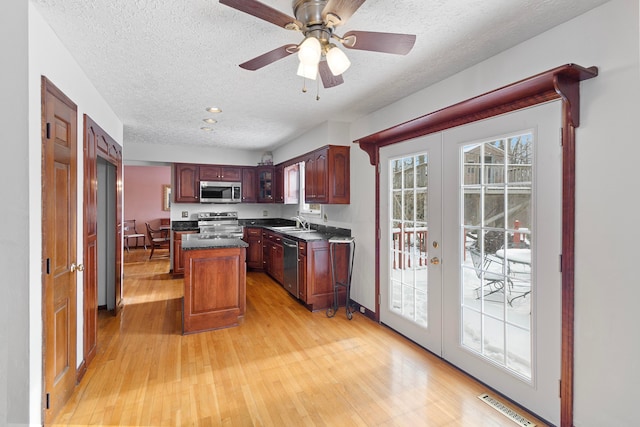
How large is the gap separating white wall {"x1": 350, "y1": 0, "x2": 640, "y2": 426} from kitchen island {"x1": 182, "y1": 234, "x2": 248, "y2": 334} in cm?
291

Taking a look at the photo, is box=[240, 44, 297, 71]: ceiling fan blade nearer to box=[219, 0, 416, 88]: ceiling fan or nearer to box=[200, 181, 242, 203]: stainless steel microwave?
box=[219, 0, 416, 88]: ceiling fan

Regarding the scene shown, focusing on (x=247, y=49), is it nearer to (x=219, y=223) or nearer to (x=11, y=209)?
(x=11, y=209)

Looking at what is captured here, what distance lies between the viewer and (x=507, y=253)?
215 centimetres

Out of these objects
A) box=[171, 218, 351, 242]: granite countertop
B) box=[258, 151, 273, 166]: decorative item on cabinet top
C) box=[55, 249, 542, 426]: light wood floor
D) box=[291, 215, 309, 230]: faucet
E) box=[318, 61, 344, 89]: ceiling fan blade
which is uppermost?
box=[258, 151, 273, 166]: decorative item on cabinet top

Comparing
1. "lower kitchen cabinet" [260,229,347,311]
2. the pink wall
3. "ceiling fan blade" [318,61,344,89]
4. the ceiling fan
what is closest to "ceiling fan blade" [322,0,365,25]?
the ceiling fan

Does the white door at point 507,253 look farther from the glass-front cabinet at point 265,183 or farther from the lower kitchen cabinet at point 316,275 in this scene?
the glass-front cabinet at point 265,183

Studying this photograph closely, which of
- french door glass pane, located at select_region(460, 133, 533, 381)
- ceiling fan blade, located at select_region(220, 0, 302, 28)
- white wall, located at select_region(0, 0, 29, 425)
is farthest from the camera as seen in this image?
french door glass pane, located at select_region(460, 133, 533, 381)

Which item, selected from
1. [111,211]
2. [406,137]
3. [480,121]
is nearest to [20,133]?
[480,121]

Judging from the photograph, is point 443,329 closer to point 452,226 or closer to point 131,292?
point 452,226

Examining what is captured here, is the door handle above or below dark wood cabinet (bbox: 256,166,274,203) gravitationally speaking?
below

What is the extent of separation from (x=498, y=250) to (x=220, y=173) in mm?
5080

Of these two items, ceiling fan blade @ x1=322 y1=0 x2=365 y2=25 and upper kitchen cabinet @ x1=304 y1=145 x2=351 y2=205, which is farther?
upper kitchen cabinet @ x1=304 y1=145 x2=351 y2=205

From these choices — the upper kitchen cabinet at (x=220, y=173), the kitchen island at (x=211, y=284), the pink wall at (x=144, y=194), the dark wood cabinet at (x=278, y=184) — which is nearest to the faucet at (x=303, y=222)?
the dark wood cabinet at (x=278, y=184)

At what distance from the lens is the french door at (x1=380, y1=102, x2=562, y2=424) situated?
188 centimetres
